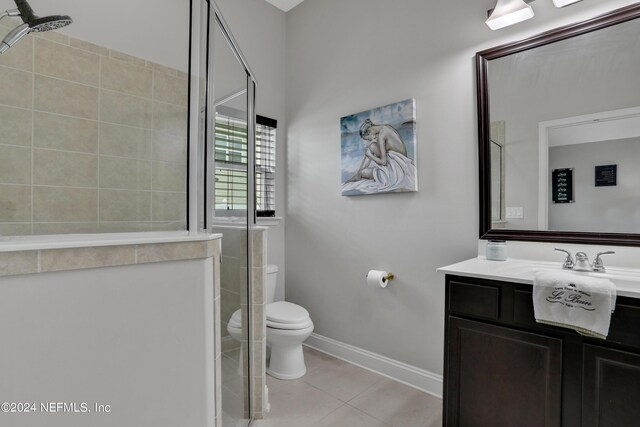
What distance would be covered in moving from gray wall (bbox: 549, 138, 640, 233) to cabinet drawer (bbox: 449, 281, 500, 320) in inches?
21.5

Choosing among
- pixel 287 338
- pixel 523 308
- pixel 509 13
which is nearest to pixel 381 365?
pixel 287 338

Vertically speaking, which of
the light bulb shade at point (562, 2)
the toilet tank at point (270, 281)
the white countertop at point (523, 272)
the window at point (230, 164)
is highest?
the light bulb shade at point (562, 2)

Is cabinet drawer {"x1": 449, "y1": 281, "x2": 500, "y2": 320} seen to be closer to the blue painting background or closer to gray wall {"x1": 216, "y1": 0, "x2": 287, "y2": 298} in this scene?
the blue painting background

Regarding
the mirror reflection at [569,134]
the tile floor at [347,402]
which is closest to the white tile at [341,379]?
the tile floor at [347,402]

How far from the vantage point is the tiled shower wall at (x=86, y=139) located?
5.21 feet

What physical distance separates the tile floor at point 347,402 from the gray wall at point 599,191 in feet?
4.06

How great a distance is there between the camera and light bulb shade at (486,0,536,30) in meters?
1.64

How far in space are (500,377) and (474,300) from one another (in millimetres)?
327

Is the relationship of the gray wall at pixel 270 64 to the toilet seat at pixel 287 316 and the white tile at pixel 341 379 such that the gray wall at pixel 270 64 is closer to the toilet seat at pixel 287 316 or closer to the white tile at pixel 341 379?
the toilet seat at pixel 287 316

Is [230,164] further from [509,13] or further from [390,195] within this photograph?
[509,13]

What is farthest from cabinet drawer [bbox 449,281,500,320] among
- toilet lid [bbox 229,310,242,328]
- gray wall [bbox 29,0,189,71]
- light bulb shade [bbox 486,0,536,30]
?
gray wall [bbox 29,0,189,71]

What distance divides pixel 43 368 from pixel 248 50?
2530 millimetres

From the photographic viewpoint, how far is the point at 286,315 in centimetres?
222

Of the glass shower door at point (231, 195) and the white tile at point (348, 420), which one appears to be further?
the white tile at point (348, 420)
